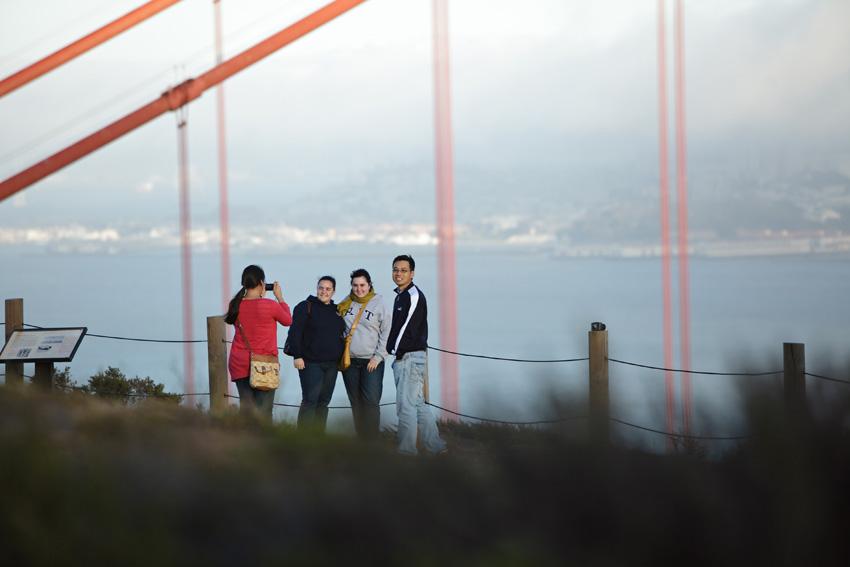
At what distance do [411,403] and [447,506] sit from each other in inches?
119

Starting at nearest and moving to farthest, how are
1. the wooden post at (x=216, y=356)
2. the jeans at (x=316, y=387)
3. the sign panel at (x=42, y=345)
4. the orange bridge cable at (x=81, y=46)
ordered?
the jeans at (x=316, y=387), the sign panel at (x=42, y=345), the wooden post at (x=216, y=356), the orange bridge cable at (x=81, y=46)

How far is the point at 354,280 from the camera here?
18.8 feet

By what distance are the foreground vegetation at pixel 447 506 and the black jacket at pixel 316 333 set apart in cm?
238

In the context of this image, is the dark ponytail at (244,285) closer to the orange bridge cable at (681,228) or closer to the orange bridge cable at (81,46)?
the orange bridge cable at (681,228)

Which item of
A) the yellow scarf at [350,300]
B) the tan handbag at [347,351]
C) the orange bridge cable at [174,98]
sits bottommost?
the tan handbag at [347,351]

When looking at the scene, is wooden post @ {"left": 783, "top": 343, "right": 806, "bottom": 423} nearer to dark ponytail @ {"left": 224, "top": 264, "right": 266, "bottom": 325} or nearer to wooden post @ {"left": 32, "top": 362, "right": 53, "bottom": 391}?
dark ponytail @ {"left": 224, "top": 264, "right": 266, "bottom": 325}

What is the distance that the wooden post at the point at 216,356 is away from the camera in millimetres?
6648

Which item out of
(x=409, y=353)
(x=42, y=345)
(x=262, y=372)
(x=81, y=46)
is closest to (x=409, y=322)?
(x=409, y=353)

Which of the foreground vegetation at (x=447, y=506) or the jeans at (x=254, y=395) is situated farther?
the jeans at (x=254, y=395)

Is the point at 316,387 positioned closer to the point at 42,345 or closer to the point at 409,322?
the point at 409,322

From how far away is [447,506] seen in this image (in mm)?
2662

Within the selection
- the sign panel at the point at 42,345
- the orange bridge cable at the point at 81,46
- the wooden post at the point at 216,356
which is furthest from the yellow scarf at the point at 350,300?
the orange bridge cable at the point at 81,46

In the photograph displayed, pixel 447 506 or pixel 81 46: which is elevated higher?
pixel 81 46

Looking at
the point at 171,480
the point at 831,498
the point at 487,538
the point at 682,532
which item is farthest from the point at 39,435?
the point at 831,498
